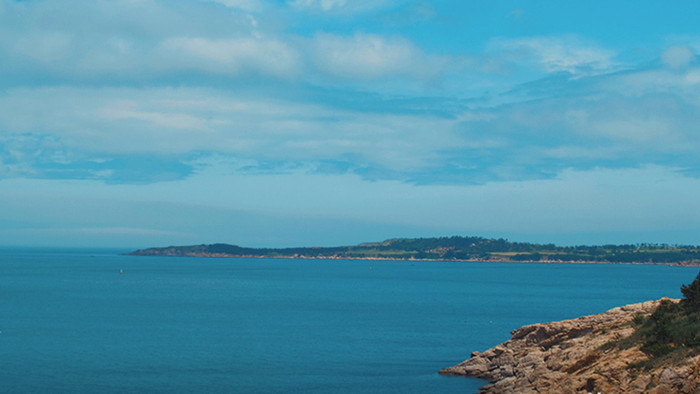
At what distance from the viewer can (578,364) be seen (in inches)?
1875

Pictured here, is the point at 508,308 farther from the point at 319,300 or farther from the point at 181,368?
the point at 181,368

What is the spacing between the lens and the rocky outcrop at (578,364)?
41.0 metres

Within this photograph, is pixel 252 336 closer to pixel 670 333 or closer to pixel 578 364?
pixel 578 364

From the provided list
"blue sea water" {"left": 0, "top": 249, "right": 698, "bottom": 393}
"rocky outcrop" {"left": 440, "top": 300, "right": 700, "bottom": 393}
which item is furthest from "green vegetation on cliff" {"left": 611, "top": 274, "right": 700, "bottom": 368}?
"blue sea water" {"left": 0, "top": 249, "right": 698, "bottom": 393}

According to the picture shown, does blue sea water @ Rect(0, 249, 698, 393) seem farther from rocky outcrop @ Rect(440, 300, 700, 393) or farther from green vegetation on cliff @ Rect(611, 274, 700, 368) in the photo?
green vegetation on cliff @ Rect(611, 274, 700, 368)

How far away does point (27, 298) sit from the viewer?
126875 mm

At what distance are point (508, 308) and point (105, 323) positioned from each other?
68635 millimetres

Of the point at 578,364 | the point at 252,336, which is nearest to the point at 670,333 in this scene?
the point at 578,364

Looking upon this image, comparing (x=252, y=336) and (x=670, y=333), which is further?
(x=252, y=336)

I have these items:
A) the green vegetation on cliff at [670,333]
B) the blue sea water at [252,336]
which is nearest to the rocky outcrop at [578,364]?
the green vegetation on cliff at [670,333]

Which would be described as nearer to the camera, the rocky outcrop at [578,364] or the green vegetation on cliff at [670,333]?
the rocky outcrop at [578,364]

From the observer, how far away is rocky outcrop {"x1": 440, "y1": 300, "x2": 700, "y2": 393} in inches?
1613

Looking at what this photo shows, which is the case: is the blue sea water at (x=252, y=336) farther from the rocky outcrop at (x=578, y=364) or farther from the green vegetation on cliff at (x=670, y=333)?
the green vegetation on cliff at (x=670, y=333)

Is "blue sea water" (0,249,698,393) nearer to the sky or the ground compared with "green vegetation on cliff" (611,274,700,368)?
nearer to the ground
